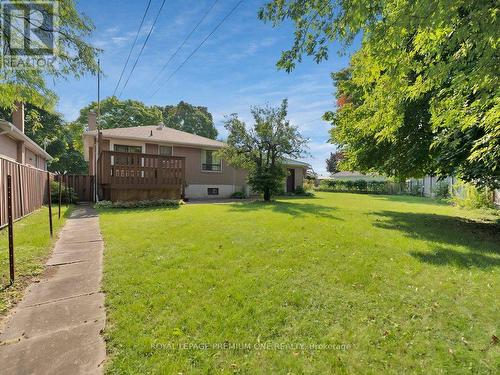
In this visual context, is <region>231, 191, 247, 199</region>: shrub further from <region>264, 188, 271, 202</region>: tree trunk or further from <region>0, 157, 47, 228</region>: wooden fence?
<region>0, 157, 47, 228</region>: wooden fence

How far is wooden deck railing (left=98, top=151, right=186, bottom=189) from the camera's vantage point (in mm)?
11922

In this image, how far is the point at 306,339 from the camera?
264cm

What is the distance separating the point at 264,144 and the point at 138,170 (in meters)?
7.10

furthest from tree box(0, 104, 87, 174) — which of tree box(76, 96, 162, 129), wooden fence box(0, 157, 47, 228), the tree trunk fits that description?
the tree trunk

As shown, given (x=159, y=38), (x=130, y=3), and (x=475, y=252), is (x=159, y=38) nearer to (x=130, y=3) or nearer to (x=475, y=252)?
(x=130, y=3)

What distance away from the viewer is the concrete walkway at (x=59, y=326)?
7.39ft

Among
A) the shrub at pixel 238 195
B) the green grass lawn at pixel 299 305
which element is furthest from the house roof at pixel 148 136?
the green grass lawn at pixel 299 305

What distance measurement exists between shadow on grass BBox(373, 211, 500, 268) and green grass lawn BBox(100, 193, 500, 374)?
62 mm

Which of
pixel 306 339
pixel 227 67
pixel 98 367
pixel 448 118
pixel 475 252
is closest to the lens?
pixel 98 367

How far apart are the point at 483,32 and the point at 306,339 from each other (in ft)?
10.4

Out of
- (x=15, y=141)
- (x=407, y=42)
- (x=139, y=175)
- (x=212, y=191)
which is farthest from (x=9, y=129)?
(x=407, y=42)

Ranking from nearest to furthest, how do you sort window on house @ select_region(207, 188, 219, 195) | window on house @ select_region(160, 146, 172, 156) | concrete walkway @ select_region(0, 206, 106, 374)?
concrete walkway @ select_region(0, 206, 106, 374) → window on house @ select_region(160, 146, 172, 156) → window on house @ select_region(207, 188, 219, 195)

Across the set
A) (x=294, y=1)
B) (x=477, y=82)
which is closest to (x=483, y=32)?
(x=477, y=82)

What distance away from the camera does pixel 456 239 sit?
676 centimetres
